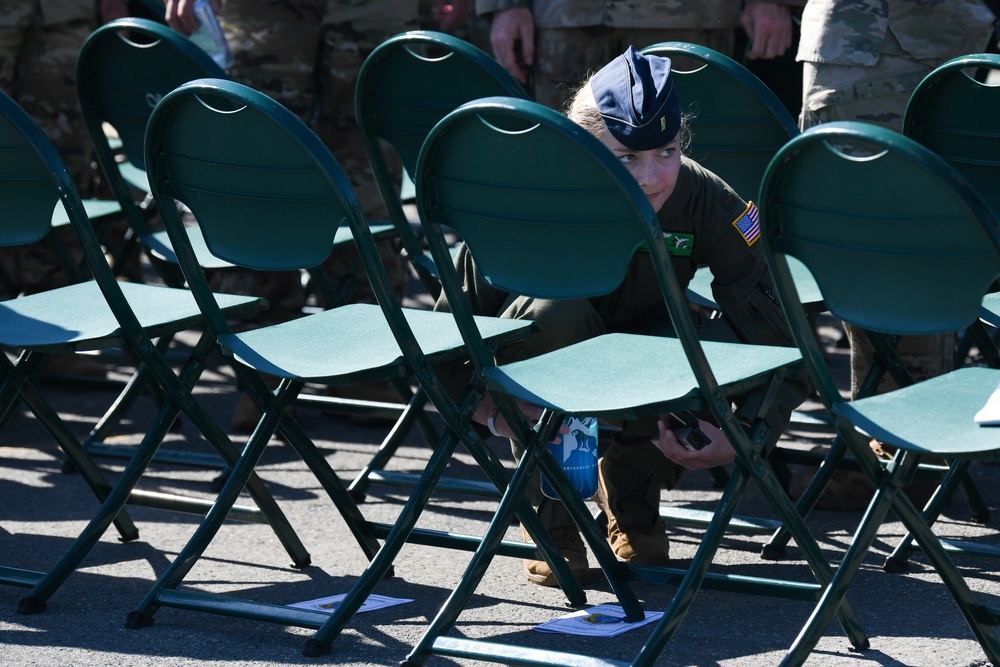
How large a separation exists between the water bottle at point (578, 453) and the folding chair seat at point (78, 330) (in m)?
0.76

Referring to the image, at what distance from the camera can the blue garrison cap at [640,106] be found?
3.04 m

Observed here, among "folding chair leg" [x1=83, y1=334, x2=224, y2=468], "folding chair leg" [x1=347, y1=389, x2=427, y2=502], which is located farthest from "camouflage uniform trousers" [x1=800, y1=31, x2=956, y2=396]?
"folding chair leg" [x1=83, y1=334, x2=224, y2=468]

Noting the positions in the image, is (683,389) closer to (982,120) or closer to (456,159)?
(456,159)

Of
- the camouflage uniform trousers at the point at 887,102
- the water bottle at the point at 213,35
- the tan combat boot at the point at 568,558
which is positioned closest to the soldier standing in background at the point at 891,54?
the camouflage uniform trousers at the point at 887,102

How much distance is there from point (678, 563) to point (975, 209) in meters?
1.55

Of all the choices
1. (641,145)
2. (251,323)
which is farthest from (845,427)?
(251,323)

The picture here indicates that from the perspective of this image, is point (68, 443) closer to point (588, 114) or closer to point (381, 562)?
point (381, 562)

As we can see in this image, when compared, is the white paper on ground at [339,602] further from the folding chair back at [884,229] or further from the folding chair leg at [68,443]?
the folding chair back at [884,229]

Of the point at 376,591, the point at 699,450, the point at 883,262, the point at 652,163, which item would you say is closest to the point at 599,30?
the point at 652,163

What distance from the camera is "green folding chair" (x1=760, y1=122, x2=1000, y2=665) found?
2275mm

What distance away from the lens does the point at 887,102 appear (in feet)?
12.7

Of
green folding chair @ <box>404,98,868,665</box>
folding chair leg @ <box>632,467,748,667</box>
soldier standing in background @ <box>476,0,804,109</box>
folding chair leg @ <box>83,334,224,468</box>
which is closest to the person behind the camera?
green folding chair @ <box>404,98,868,665</box>

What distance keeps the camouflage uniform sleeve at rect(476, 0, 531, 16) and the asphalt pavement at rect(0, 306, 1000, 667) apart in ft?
5.09

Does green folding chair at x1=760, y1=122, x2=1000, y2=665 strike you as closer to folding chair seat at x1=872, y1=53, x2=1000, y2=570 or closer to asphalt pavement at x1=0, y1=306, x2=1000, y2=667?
asphalt pavement at x1=0, y1=306, x2=1000, y2=667
